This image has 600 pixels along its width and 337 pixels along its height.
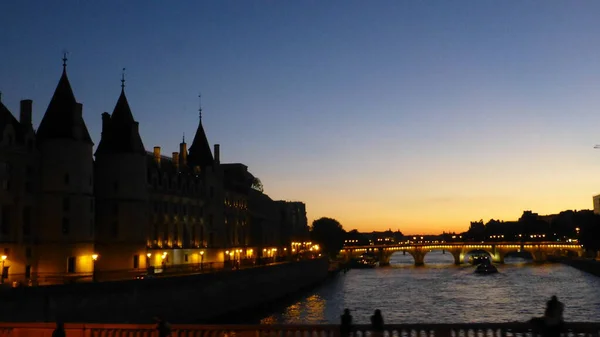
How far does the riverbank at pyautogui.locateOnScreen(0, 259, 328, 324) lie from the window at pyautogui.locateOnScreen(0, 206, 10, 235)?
12.2m

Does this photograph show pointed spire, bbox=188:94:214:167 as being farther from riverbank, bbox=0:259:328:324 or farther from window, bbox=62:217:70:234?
window, bbox=62:217:70:234

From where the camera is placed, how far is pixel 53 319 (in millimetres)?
44094

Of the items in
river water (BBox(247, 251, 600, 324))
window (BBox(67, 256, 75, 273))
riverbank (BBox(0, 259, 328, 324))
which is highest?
window (BBox(67, 256, 75, 273))

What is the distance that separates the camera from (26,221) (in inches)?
2336

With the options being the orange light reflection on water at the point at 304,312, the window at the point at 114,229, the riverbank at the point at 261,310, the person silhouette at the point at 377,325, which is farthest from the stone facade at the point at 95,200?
the person silhouette at the point at 377,325

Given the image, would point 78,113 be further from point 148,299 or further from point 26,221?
point 148,299

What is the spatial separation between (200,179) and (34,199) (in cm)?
3812

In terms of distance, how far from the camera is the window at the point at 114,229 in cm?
7075

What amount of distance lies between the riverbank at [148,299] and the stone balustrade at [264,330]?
21.5ft

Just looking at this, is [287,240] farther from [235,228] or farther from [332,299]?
[332,299]

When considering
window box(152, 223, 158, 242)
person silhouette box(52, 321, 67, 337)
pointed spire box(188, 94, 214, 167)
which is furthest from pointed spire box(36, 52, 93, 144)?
person silhouette box(52, 321, 67, 337)


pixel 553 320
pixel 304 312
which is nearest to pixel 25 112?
pixel 304 312

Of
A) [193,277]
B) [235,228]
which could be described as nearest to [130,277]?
[193,277]

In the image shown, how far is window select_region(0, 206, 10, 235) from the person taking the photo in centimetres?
5644
